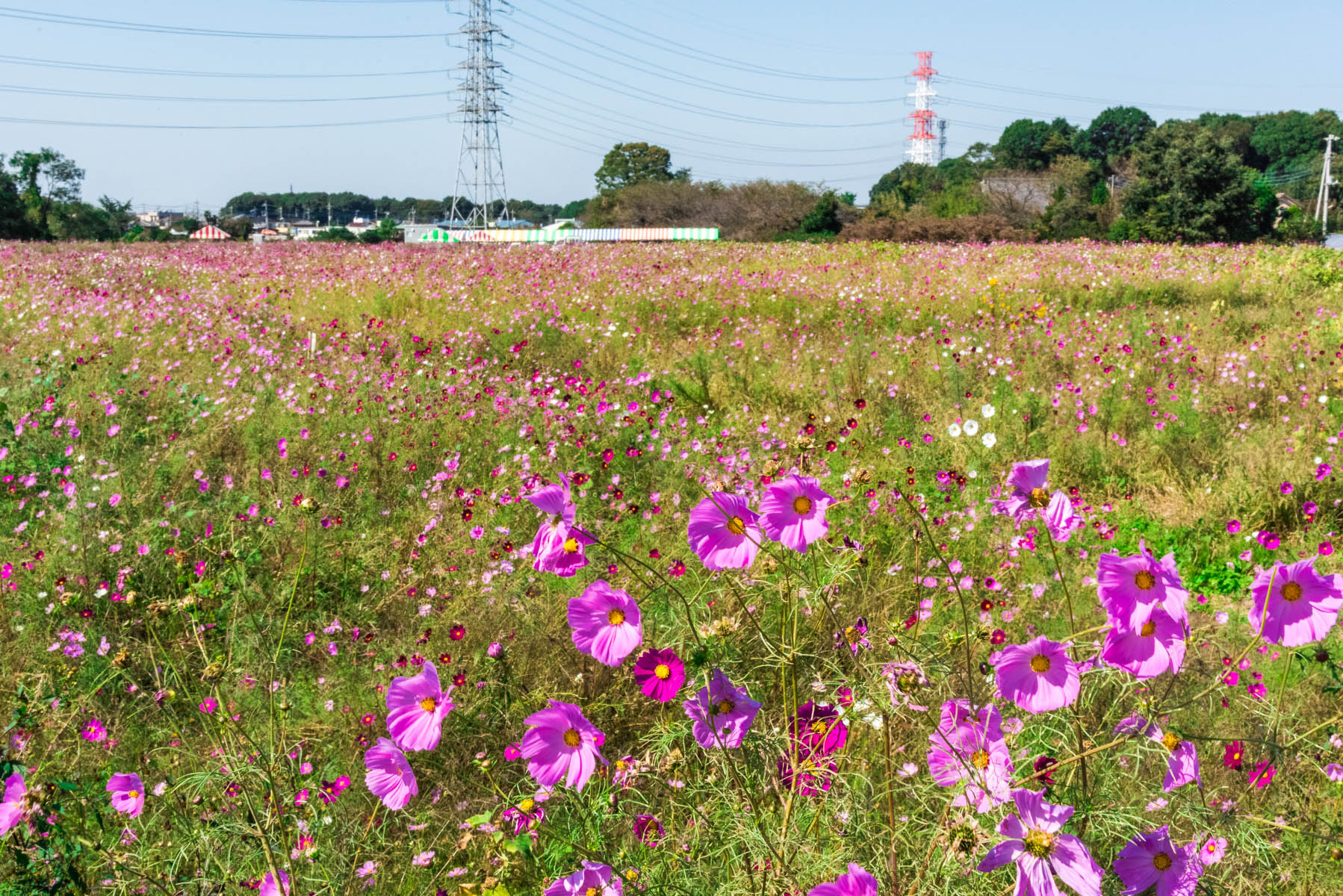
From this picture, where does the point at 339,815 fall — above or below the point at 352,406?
below

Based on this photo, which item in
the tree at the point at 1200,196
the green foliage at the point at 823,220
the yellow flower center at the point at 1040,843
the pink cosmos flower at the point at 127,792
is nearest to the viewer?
the yellow flower center at the point at 1040,843

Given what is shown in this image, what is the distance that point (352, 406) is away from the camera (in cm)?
386

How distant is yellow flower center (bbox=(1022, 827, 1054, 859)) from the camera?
75 cm

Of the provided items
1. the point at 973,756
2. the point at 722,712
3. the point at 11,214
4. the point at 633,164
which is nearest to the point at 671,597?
the point at 722,712

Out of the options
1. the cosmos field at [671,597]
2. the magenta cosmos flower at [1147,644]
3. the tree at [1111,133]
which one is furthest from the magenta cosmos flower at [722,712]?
the tree at [1111,133]

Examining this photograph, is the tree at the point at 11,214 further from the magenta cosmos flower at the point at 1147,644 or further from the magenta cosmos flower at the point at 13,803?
the magenta cosmos flower at the point at 1147,644

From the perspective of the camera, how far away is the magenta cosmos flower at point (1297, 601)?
85 cm

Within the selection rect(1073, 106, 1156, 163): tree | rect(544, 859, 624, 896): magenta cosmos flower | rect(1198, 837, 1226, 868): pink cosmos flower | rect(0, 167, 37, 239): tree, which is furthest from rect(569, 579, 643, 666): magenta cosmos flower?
rect(1073, 106, 1156, 163): tree

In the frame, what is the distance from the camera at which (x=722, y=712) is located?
1003mm

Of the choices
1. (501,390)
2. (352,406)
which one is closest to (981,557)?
(501,390)

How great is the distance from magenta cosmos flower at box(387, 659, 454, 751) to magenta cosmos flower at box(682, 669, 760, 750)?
283 millimetres

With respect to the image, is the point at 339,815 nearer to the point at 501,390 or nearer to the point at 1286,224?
the point at 501,390

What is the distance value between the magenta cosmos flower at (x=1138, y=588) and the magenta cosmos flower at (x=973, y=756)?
18 cm

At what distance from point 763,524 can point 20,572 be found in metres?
2.68
